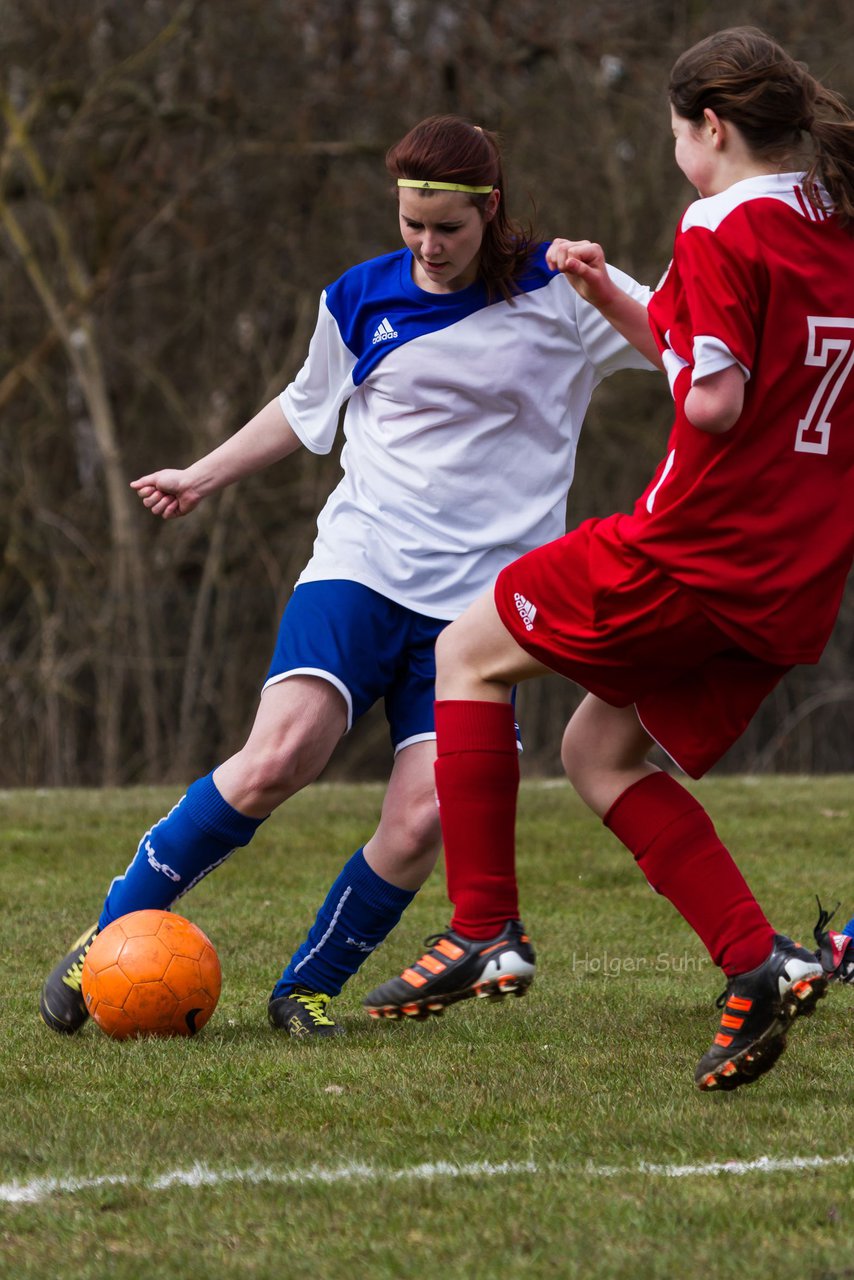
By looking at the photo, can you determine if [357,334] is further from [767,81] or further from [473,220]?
[767,81]

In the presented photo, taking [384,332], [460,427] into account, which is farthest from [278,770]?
[384,332]

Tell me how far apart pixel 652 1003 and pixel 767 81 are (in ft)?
7.91

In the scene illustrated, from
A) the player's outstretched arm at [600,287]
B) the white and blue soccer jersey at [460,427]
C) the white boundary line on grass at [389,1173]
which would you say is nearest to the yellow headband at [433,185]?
the white and blue soccer jersey at [460,427]

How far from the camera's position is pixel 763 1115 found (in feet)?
10.7

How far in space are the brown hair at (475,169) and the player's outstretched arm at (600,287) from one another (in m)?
0.48

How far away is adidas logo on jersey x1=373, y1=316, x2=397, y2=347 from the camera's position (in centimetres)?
418

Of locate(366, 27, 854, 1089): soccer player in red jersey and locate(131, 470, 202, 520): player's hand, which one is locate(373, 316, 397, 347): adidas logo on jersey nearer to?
locate(131, 470, 202, 520): player's hand

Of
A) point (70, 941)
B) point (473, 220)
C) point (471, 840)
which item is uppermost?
point (473, 220)

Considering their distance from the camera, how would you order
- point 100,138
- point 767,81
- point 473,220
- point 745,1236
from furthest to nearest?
point 100,138 < point 473,220 < point 767,81 < point 745,1236

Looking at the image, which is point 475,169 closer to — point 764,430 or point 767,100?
point 767,100

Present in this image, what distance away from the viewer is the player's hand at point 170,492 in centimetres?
430

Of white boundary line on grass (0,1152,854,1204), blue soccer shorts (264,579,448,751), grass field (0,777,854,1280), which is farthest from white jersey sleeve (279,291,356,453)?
white boundary line on grass (0,1152,854,1204)

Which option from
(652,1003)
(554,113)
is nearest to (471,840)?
(652,1003)

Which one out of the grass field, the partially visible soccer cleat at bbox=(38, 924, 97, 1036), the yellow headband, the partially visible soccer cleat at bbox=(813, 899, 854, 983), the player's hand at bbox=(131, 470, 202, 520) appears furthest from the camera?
the partially visible soccer cleat at bbox=(813, 899, 854, 983)
